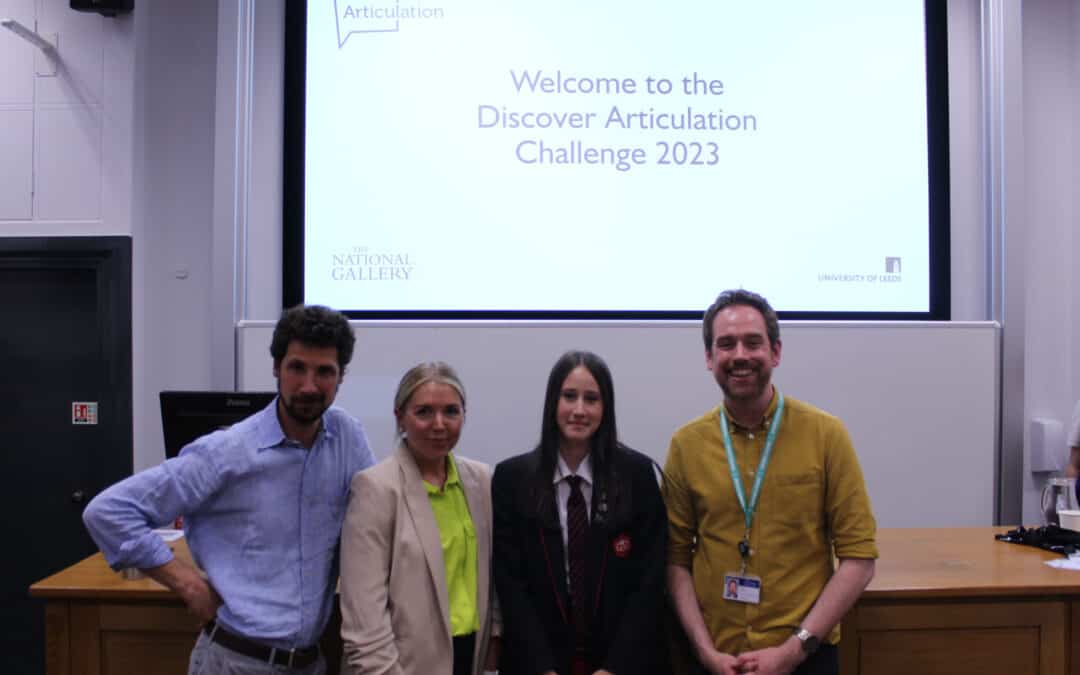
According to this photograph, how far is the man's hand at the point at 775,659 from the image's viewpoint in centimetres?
175

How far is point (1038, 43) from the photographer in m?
4.12

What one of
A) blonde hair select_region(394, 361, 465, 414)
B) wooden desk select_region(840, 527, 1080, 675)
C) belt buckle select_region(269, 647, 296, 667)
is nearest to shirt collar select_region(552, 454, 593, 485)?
blonde hair select_region(394, 361, 465, 414)

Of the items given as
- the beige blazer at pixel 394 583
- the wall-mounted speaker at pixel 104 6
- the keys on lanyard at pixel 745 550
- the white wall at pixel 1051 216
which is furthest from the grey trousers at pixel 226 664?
the white wall at pixel 1051 216

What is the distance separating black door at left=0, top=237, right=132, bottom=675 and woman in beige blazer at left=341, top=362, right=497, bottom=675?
2.59m

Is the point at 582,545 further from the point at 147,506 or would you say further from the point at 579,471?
the point at 147,506

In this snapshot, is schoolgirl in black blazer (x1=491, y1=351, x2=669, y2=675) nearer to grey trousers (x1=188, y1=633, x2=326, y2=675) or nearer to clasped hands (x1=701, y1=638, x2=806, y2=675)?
clasped hands (x1=701, y1=638, x2=806, y2=675)

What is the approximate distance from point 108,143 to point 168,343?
106 centimetres

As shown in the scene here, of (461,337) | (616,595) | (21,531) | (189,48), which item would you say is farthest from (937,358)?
(21,531)

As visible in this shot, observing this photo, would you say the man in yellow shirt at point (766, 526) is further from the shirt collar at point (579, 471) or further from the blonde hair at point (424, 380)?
the blonde hair at point (424, 380)

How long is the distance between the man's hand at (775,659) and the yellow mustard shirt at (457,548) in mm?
662

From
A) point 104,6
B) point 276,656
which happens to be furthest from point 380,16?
point 276,656

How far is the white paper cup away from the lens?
2645 millimetres

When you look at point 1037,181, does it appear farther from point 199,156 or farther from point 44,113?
point 44,113

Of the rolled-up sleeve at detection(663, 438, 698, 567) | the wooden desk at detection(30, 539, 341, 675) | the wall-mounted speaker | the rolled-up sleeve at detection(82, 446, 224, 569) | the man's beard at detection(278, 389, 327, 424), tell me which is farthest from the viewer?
the wall-mounted speaker
